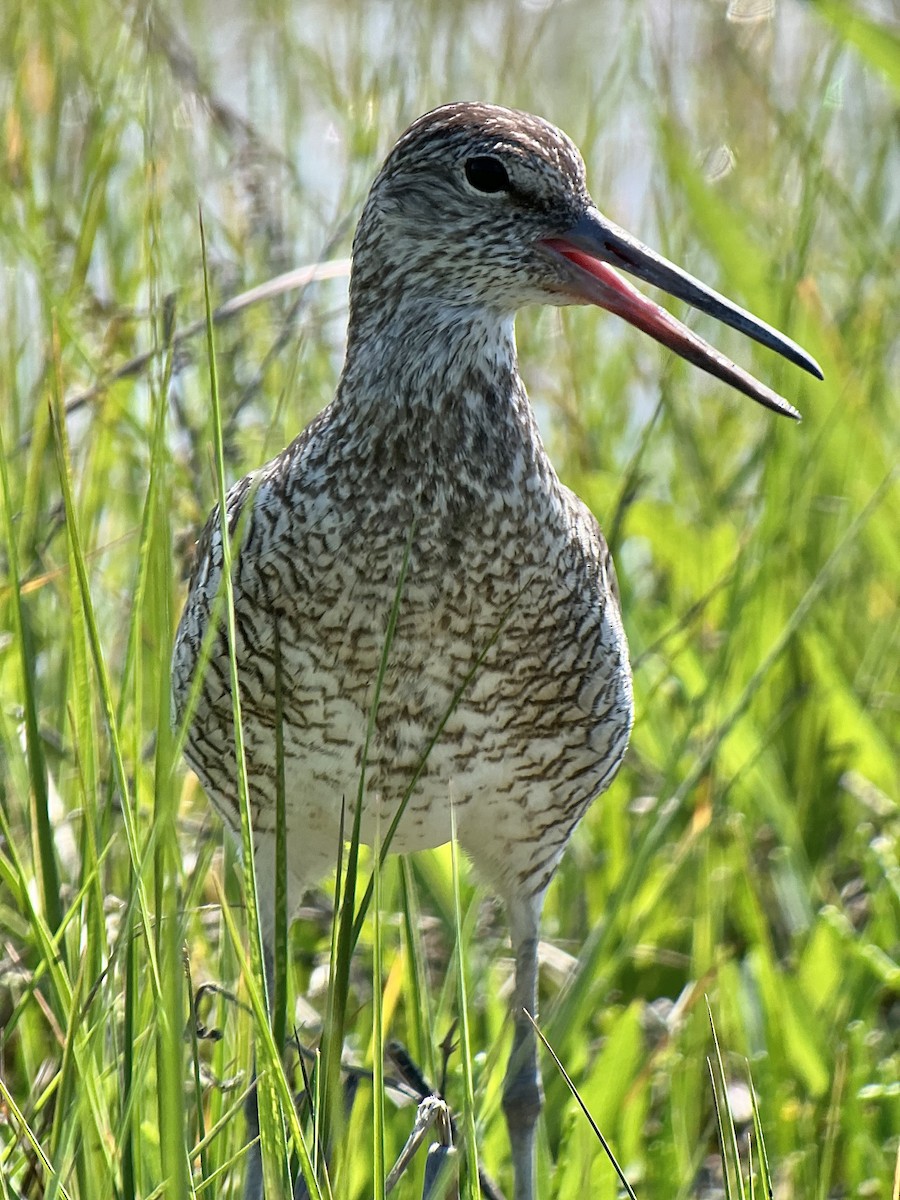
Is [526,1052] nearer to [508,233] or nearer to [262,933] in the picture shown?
[262,933]

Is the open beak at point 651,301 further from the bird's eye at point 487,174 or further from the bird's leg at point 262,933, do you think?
the bird's leg at point 262,933

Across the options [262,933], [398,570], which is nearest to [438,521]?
[398,570]

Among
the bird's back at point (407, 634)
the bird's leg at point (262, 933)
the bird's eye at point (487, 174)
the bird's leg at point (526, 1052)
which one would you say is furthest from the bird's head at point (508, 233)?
the bird's leg at point (526, 1052)

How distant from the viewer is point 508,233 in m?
2.94

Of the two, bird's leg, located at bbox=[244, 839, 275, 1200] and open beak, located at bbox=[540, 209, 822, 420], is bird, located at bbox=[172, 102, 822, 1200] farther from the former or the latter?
bird's leg, located at bbox=[244, 839, 275, 1200]

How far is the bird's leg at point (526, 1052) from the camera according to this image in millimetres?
3406

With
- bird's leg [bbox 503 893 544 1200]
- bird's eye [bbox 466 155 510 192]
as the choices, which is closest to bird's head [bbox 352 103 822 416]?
bird's eye [bbox 466 155 510 192]

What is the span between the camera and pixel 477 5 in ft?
24.8

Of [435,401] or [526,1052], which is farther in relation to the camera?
[526,1052]

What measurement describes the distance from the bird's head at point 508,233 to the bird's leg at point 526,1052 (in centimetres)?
122

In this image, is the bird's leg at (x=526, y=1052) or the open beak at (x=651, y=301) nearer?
the open beak at (x=651, y=301)

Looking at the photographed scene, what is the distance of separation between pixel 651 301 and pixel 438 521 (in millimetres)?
514

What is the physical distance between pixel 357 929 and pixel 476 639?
0.85 metres

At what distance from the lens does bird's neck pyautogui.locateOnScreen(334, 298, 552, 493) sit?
2.95 meters
